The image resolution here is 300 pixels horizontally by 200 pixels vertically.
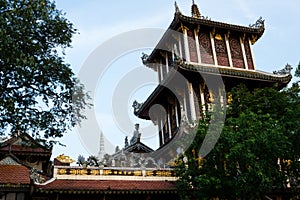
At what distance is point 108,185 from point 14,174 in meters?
5.28

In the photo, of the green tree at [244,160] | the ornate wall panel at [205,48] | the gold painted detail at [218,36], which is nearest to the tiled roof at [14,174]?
the green tree at [244,160]

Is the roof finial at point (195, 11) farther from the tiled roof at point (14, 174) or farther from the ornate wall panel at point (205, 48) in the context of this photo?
the tiled roof at point (14, 174)

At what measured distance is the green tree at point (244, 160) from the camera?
43.9 feet

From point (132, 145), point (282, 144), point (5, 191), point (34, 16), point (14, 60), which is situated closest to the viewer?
point (14, 60)

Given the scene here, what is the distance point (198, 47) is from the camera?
24.8 meters

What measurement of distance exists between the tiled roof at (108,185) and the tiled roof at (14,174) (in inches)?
77.3

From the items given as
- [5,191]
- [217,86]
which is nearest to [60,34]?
[5,191]

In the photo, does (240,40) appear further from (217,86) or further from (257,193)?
(257,193)

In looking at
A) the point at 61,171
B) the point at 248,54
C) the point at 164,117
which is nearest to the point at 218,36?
the point at 248,54

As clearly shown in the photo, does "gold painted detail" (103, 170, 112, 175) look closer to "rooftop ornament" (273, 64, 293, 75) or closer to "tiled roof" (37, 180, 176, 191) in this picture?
"tiled roof" (37, 180, 176, 191)

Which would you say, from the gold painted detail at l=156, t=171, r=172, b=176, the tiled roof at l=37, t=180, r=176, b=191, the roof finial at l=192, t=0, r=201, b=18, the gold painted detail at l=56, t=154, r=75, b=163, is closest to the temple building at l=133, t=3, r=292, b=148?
the roof finial at l=192, t=0, r=201, b=18

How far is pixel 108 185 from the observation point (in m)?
16.5

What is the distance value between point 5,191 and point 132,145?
10.3m

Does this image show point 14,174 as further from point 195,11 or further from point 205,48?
point 195,11
